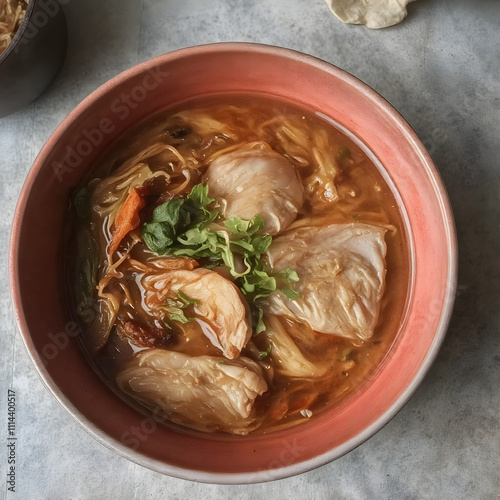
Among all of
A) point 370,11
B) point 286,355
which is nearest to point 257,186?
point 286,355

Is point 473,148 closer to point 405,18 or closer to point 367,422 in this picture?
point 405,18

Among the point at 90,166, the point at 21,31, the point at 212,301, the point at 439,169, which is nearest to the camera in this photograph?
the point at 212,301

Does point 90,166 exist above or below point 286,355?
above

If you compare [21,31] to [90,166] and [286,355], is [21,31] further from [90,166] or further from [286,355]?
[286,355]

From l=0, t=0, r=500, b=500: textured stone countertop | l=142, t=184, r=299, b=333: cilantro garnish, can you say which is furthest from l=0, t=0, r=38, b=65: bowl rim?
l=142, t=184, r=299, b=333: cilantro garnish

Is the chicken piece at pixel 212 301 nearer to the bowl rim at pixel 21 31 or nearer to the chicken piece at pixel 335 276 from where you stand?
the chicken piece at pixel 335 276

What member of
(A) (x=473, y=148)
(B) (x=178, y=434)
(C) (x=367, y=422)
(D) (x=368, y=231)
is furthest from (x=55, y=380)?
(A) (x=473, y=148)
